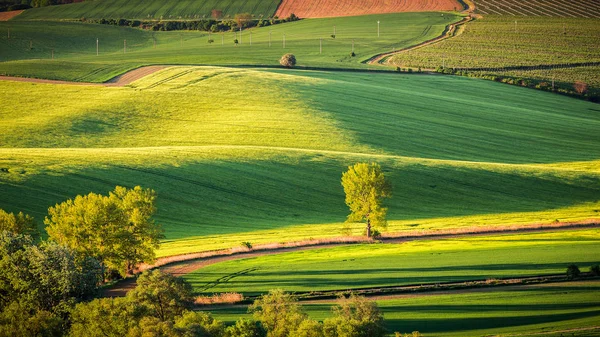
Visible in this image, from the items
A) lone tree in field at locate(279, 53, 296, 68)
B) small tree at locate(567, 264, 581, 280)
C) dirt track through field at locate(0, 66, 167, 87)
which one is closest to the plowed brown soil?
lone tree in field at locate(279, 53, 296, 68)

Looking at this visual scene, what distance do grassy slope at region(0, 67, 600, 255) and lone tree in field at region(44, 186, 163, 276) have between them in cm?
539

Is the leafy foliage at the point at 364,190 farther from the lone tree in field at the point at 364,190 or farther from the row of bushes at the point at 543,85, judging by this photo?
the row of bushes at the point at 543,85

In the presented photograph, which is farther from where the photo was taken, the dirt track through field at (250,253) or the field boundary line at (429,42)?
the field boundary line at (429,42)

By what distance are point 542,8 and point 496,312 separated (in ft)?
528

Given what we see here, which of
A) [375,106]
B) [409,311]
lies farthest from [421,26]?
[409,311]

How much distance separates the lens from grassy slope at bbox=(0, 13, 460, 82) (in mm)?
135125

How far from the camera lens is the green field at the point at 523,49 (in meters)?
144

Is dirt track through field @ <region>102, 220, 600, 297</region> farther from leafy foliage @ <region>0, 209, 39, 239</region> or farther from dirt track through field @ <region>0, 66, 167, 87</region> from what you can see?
dirt track through field @ <region>0, 66, 167, 87</region>

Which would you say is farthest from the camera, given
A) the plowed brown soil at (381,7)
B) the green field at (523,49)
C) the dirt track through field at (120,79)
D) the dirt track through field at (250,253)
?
the plowed brown soil at (381,7)

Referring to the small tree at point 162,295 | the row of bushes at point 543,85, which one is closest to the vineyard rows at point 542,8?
Result: the row of bushes at point 543,85

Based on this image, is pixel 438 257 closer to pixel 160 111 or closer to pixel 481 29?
pixel 160 111

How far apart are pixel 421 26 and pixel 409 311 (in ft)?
473

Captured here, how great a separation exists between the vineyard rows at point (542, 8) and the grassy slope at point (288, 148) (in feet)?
192

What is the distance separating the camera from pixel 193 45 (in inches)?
6998
